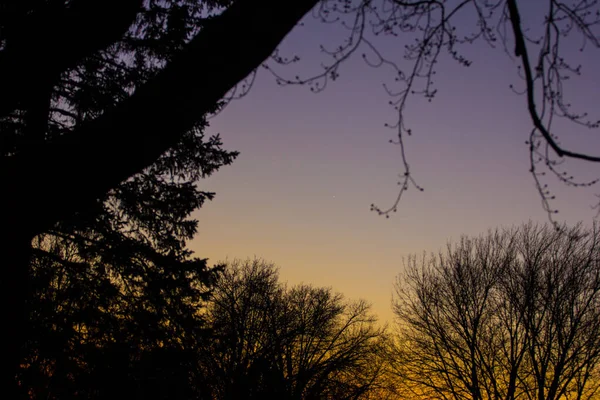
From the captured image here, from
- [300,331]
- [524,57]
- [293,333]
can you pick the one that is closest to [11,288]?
[524,57]

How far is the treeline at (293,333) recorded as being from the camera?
7.96 metres

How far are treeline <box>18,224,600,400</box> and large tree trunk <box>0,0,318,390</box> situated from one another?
9.90 ft

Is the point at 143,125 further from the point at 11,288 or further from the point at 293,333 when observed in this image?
the point at 293,333

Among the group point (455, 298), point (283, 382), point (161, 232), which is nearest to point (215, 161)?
point (161, 232)

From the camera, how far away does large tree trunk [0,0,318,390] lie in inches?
73.2

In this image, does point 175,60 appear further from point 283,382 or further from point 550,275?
point 550,275

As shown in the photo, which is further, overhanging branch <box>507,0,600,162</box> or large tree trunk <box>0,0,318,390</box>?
overhanging branch <box>507,0,600,162</box>

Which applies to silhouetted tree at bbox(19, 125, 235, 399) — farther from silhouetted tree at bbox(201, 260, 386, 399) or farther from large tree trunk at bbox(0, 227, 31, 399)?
silhouetted tree at bbox(201, 260, 386, 399)

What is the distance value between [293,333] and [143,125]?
1411 centimetres

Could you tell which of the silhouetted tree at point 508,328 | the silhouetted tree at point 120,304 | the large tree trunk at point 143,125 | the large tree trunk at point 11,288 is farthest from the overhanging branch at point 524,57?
the silhouetted tree at point 508,328

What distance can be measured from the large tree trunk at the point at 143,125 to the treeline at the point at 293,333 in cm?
302

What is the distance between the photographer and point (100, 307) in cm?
873

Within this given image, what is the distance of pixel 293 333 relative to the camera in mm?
15156

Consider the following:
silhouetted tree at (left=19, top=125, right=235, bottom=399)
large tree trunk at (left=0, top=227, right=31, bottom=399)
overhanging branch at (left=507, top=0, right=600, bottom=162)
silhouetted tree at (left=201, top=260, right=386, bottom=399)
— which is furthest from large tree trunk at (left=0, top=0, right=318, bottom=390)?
silhouetted tree at (left=201, top=260, right=386, bottom=399)
